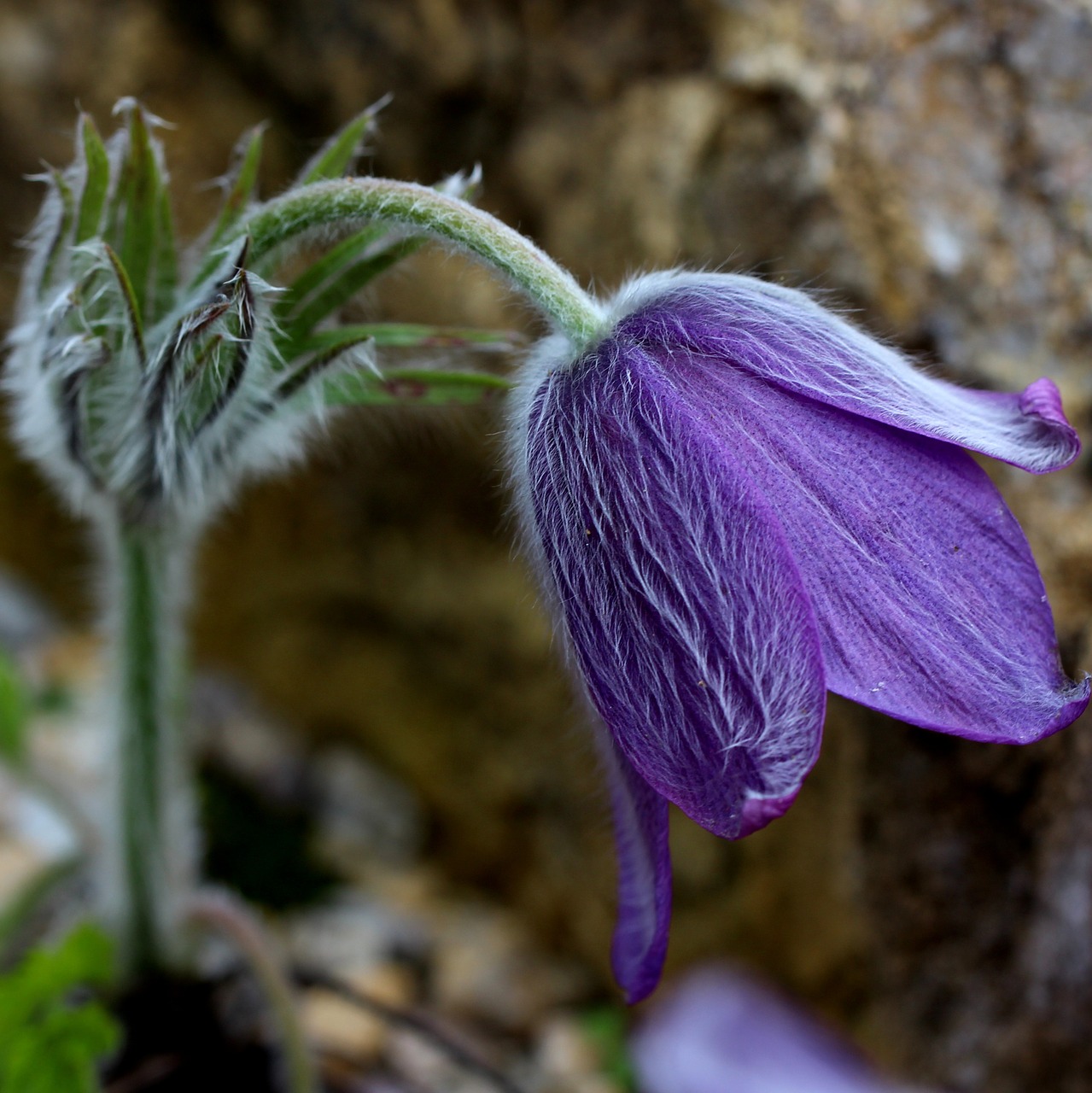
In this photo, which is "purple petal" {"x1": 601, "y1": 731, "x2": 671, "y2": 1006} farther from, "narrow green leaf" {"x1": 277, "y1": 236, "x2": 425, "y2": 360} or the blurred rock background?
"narrow green leaf" {"x1": 277, "y1": 236, "x2": 425, "y2": 360}

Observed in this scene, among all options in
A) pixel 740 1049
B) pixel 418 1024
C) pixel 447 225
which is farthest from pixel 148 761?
pixel 740 1049

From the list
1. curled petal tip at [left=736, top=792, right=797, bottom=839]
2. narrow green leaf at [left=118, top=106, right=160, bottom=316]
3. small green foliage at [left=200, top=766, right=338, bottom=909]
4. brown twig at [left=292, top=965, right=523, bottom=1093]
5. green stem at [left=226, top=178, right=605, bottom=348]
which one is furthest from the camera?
small green foliage at [left=200, top=766, right=338, bottom=909]

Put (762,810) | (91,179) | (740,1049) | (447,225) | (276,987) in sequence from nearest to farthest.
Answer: (762,810)
(447,225)
(91,179)
(276,987)
(740,1049)

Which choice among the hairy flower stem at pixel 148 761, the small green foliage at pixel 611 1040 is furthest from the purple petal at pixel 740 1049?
the hairy flower stem at pixel 148 761

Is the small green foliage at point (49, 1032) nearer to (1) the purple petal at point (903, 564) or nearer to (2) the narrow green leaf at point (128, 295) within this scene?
(2) the narrow green leaf at point (128, 295)

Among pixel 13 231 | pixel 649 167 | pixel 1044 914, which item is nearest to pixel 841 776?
pixel 1044 914

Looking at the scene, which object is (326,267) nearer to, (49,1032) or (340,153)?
(340,153)

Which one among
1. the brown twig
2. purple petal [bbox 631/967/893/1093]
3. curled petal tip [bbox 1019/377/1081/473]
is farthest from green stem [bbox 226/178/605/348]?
purple petal [bbox 631/967/893/1093]

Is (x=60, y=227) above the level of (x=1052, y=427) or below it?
above
